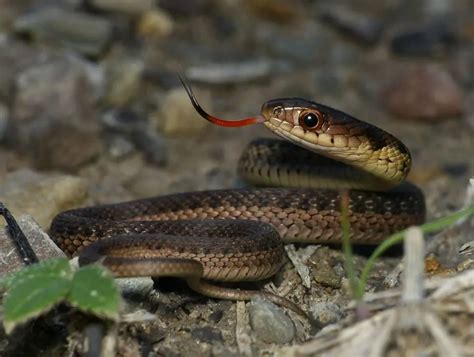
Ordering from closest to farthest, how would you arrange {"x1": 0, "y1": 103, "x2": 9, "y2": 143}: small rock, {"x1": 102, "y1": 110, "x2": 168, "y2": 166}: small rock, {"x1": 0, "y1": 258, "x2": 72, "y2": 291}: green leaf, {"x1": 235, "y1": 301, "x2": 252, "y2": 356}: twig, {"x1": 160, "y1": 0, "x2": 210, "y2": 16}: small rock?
{"x1": 0, "y1": 258, "x2": 72, "y2": 291}: green leaf < {"x1": 235, "y1": 301, "x2": 252, "y2": 356}: twig < {"x1": 0, "y1": 103, "x2": 9, "y2": 143}: small rock < {"x1": 102, "y1": 110, "x2": 168, "y2": 166}: small rock < {"x1": 160, "y1": 0, "x2": 210, "y2": 16}: small rock

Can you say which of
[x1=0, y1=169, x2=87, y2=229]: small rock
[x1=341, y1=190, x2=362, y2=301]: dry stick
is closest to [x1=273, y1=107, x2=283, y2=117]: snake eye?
[x1=341, y1=190, x2=362, y2=301]: dry stick

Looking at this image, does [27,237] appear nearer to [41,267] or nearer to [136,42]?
[41,267]

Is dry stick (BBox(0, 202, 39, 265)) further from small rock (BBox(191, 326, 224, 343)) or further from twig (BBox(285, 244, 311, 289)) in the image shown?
twig (BBox(285, 244, 311, 289))

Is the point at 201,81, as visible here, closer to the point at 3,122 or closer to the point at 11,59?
the point at 11,59

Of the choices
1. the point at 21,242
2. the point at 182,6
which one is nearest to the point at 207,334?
the point at 21,242

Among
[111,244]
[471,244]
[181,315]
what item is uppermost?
[471,244]

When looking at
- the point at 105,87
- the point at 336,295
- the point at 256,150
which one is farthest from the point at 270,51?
the point at 336,295

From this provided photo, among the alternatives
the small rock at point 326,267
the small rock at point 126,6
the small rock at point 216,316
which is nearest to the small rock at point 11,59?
the small rock at point 126,6
